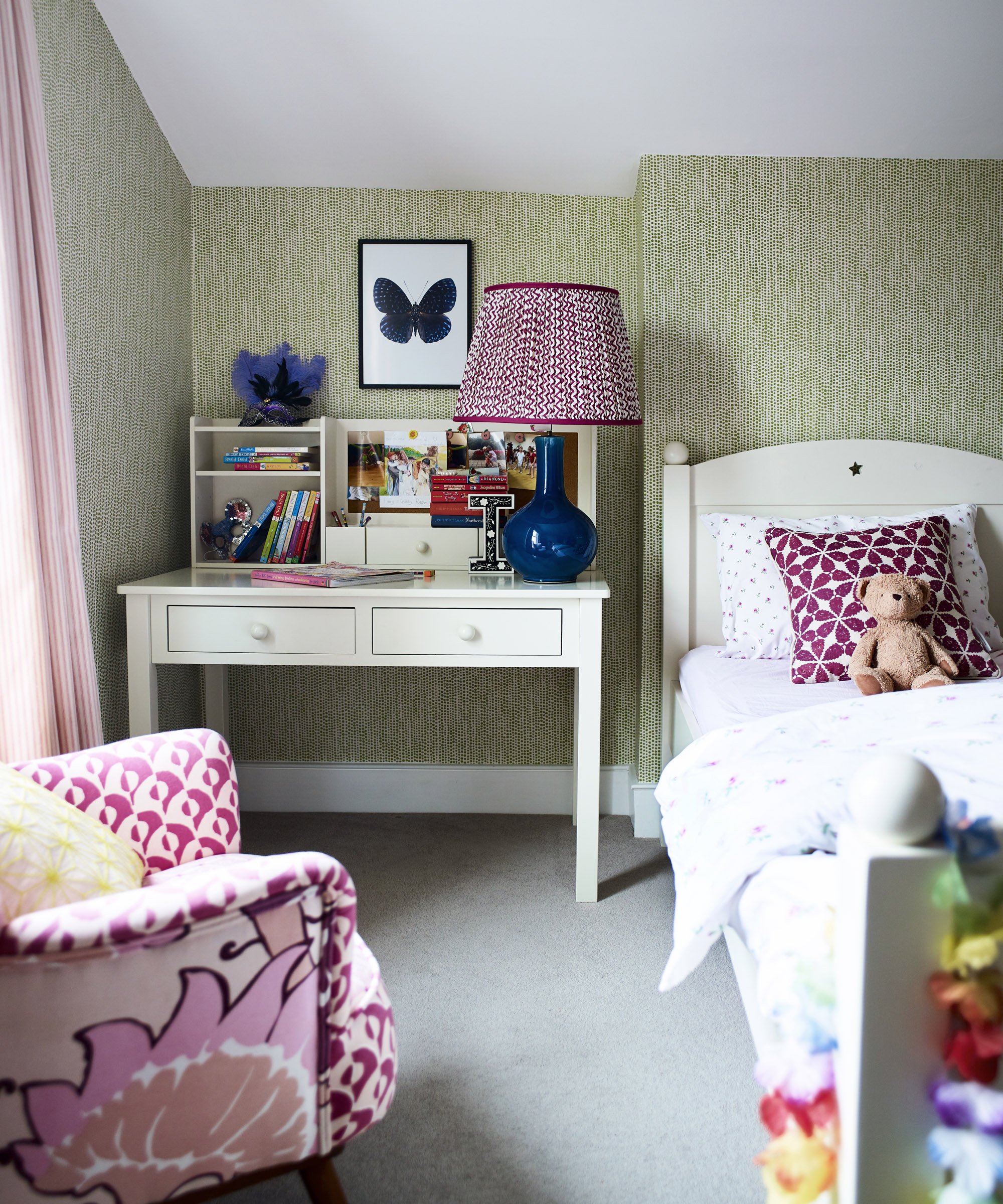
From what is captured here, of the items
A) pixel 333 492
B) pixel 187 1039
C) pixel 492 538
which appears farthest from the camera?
pixel 333 492

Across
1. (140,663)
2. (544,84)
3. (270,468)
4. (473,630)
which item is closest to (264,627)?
(140,663)

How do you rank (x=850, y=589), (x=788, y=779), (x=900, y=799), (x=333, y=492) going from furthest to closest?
(x=333, y=492) < (x=850, y=589) < (x=788, y=779) < (x=900, y=799)

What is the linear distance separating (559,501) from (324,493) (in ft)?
2.42

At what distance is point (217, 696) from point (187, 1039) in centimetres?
200

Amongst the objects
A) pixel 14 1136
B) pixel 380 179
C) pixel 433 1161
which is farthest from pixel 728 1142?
pixel 380 179

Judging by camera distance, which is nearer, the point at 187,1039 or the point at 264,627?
the point at 187,1039

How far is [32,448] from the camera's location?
1.75m

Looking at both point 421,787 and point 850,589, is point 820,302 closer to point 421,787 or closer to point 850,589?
point 850,589

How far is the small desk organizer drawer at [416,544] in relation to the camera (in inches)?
109

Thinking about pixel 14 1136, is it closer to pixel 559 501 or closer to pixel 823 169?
pixel 559 501

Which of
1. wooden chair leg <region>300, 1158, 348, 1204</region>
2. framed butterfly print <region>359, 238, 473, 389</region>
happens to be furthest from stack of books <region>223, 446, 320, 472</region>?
wooden chair leg <region>300, 1158, 348, 1204</region>

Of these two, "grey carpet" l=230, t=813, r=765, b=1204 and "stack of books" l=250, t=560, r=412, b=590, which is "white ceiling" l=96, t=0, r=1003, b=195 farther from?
"grey carpet" l=230, t=813, r=765, b=1204

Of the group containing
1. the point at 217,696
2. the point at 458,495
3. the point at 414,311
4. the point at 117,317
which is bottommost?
the point at 217,696

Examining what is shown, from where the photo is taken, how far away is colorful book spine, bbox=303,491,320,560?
8.92 feet
